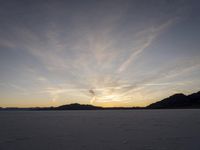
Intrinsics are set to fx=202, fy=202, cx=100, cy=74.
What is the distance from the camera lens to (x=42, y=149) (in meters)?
14.7

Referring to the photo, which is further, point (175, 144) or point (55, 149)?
point (175, 144)

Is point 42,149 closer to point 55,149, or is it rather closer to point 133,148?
point 55,149

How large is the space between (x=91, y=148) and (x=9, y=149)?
589cm

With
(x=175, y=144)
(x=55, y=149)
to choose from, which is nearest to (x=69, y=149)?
(x=55, y=149)

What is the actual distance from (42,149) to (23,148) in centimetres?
159

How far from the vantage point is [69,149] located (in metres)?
14.4

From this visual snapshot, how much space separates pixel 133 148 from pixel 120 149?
3.17 ft

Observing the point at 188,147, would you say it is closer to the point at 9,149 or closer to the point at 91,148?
the point at 91,148

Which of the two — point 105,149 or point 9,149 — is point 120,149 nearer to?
point 105,149

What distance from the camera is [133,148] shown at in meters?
14.6

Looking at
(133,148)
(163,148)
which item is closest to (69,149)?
(133,148)

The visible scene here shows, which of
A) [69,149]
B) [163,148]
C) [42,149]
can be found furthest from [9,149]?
[163,148]

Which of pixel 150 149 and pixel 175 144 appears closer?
pixel 150 149

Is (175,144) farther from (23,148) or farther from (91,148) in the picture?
(23,148)
